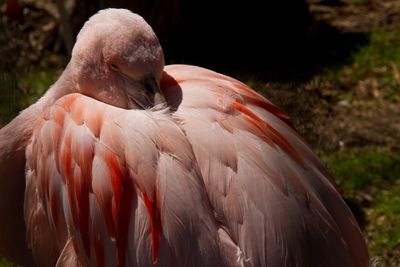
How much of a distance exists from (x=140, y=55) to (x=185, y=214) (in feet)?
1.81

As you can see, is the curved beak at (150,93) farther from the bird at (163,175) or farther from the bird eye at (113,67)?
the bird eye at (113,67)

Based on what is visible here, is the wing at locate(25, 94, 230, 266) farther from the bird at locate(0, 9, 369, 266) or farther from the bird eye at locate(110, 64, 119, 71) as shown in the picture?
the bird eye at locate(110, 64, 119, 71)

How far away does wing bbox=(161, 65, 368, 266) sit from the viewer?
2658 millimetres

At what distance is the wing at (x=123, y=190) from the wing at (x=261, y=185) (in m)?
0.06

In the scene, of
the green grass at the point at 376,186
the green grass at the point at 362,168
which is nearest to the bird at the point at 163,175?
the green grass at the point at 376,186

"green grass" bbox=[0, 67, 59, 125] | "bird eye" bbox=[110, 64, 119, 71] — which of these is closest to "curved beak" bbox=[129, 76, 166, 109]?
"bird eye" bbox=[110, 64, 119, 71]

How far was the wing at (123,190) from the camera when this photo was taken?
2.65 m

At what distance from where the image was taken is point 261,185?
2.69m

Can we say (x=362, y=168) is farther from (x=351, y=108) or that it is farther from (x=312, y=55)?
(x=312, y=55)

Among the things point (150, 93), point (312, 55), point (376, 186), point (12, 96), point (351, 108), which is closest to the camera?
point (150, 93)

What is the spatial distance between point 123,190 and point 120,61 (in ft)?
1.45

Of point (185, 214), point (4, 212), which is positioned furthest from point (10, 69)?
point (185, 214)

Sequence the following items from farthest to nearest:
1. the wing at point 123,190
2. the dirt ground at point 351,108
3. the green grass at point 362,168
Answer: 1. the green grass at point 362,168
2. the dirt ground at point 351,108
3. the wing at point 123,190

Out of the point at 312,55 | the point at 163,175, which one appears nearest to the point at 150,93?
the point at 163,175
